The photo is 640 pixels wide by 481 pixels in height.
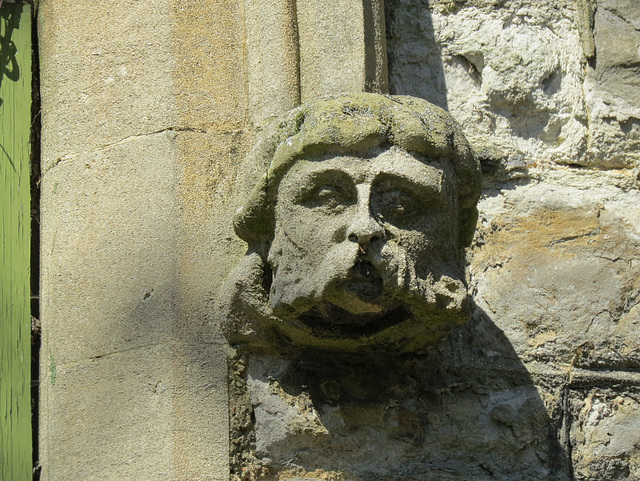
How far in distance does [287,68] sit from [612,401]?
1.11m

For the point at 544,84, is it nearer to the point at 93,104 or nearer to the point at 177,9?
the point at 177,9

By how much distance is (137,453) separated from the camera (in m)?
2.65

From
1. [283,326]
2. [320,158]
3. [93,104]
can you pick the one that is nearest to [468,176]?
[320,158]

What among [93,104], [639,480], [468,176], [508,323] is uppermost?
[93,104]

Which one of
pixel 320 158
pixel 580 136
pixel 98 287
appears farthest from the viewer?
pixel 580 136

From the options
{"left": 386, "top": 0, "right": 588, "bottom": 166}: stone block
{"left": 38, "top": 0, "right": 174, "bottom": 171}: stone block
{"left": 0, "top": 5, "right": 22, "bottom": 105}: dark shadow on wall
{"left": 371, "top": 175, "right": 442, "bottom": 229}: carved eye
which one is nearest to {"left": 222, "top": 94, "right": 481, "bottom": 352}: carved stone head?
{"left": 371, "top": 175, "right": 442, "bottom": 229}: carved eye

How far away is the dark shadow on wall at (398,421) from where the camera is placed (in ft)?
8.75

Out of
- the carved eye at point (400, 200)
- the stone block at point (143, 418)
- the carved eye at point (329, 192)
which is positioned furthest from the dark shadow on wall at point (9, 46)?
the carved eye at point (400, 200)

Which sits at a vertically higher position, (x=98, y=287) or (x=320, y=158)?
(x=320, y=158)

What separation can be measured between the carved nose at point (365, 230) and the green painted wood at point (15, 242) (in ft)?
3.49

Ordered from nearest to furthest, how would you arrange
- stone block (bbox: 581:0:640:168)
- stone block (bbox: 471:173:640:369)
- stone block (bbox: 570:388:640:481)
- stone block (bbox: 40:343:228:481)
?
stone block (bbox: 40:343:228:481) < stone block (bbox: 570:388:640:481) < stone block (bbox: 471:173:640:369) < stone block (bbox: 581:0:640:168)

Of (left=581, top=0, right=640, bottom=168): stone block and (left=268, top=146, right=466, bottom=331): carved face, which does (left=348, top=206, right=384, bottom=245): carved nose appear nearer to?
(left=268, top=146, right=466, bottom=331): carved face

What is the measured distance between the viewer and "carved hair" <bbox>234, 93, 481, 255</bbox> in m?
2.47

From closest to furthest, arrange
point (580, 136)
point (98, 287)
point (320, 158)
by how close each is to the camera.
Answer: point (320, 158) → point (98, 287) → point (580, 136)
